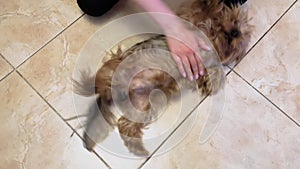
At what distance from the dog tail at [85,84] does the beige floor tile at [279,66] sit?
17.7 inches

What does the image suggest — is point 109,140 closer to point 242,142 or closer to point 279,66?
point 242,142

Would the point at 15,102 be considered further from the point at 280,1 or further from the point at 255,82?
the point at 280,1

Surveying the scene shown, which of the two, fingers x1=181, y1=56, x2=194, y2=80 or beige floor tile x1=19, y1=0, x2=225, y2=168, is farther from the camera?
beige floor tile x1=19, y1=0, x2=225, y2=168

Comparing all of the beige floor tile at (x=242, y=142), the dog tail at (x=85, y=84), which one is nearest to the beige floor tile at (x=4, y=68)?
the dog tail at (x=85, y=84)

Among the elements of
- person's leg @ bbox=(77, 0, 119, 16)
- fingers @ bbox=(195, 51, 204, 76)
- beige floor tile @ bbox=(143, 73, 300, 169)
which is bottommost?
beige floor tile @ bbox=(143, 73, 300, 169)

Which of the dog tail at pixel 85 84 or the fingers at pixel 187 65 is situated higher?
the fingers at pixel 187 65

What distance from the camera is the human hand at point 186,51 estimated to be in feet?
3.48

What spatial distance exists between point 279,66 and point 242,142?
281mm

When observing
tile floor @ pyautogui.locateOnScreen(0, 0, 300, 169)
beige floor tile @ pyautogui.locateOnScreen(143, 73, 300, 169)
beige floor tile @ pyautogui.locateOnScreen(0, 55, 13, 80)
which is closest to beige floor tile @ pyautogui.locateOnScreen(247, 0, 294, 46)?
tile floor @ pyautogui.locateOnScreen(0, 0, 300, 169)

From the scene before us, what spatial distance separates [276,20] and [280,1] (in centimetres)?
8

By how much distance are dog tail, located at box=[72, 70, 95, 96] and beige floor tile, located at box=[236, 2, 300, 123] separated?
45 centimetres

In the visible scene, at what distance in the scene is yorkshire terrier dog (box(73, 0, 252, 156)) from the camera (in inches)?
42.0

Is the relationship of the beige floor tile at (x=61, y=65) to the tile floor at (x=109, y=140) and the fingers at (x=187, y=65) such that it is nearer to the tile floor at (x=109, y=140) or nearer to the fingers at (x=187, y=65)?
the tile floor at (x=109, y=140)

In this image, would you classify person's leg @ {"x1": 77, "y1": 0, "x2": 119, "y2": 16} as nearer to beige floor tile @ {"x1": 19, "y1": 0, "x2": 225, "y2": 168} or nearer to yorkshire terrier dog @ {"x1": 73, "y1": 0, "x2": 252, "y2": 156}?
beige floor tile @ {"x1": 19, "y1": 0, "x2": 225, "y2": 168}
